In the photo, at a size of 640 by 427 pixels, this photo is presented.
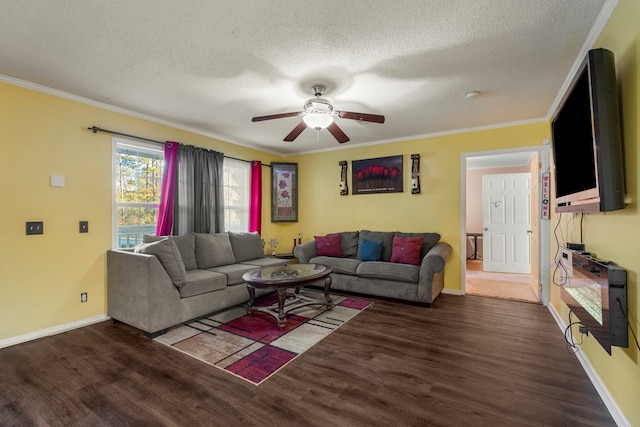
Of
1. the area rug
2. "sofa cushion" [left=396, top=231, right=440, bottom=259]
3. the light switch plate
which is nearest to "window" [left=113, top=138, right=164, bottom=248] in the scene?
the light switch plate

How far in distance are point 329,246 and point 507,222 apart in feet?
13.0

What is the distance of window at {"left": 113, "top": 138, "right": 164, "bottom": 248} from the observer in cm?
354

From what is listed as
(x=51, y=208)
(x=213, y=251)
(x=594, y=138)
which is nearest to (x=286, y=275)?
(x=213, y=251)

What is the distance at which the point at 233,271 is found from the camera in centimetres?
364

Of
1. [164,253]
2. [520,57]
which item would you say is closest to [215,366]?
[164,253]

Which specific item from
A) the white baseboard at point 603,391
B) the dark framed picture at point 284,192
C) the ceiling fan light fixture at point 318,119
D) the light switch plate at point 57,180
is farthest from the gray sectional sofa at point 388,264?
the light switch plate at point 57,180

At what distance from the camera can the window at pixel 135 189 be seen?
3535 millimetres

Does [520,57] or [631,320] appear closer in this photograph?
[631,320]

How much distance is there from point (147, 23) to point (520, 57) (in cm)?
283

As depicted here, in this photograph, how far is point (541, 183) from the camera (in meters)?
3.86

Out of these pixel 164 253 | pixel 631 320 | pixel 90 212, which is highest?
pixel 90 212

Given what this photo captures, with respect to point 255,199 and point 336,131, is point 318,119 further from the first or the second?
point 255,199

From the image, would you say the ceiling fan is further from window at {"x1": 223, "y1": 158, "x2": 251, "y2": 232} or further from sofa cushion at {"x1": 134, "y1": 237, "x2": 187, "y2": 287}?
window at {"x1": 223, "y1": 158, "x2": 251, "y2": 232}

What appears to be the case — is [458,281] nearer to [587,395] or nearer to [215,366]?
[587,395]
